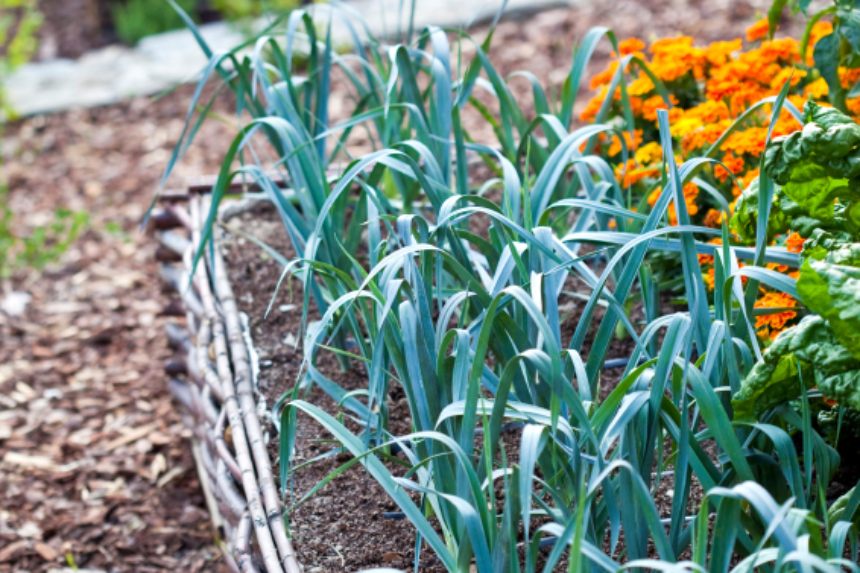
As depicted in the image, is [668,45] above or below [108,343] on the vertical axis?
above

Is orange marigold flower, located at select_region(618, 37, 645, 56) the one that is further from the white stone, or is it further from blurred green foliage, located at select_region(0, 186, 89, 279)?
the white stone

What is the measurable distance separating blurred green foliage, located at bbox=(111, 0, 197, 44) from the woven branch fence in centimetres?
308

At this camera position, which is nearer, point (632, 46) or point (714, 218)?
point (714, 218)

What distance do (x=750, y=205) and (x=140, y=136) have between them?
11.3 ft

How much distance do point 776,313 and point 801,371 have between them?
336mm

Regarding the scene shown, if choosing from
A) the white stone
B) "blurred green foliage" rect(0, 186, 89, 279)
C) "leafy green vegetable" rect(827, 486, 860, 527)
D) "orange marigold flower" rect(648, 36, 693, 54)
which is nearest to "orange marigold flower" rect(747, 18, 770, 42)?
"orange marigold flower" rect(648, 36, 693, 54)

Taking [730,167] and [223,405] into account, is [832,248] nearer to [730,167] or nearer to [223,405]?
[730,167]

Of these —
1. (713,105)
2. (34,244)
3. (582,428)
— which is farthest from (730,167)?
(34,244)

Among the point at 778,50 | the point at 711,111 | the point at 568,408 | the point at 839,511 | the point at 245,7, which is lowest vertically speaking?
the point at 839,511

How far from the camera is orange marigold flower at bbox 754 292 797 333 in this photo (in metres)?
1.28

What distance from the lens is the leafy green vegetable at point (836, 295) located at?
0.91 m

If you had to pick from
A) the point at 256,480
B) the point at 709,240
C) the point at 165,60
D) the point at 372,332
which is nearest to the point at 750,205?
the point at 709,240

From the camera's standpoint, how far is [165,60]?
176 inches

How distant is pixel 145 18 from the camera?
493 cm
